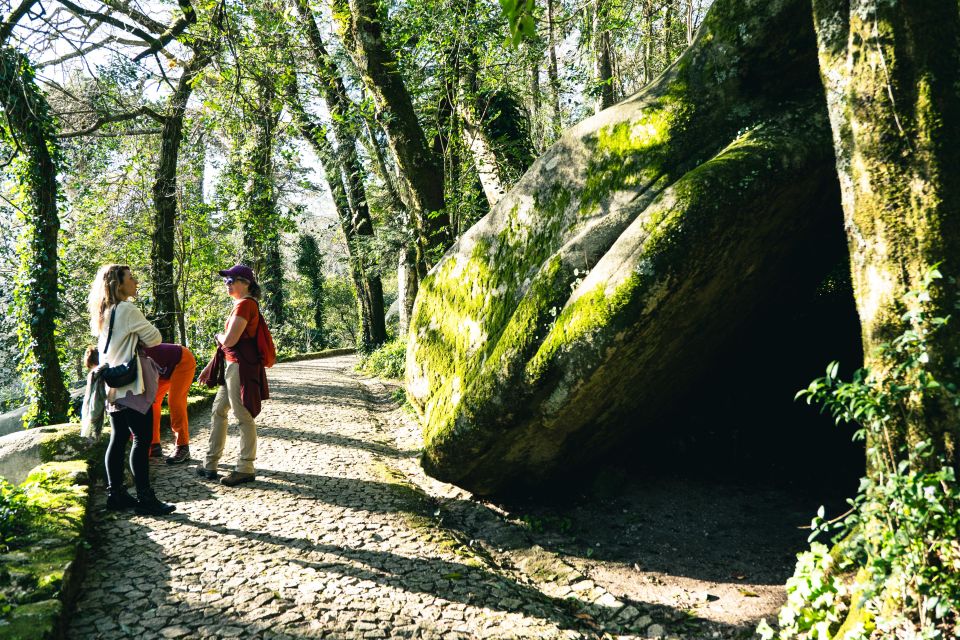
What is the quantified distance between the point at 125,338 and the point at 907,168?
5642 mm

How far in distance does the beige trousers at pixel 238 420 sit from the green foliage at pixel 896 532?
4.83 meters

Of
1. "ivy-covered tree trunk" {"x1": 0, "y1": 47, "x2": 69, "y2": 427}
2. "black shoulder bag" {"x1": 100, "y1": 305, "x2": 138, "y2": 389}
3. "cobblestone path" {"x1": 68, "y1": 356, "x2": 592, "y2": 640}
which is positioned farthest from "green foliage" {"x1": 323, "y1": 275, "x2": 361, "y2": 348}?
"black shoulder bag" {"x1": 100, "y1": 305, "x2": 138, "y2": 389}

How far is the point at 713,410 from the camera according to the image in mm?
6270

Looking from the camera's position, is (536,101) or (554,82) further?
(536,101)

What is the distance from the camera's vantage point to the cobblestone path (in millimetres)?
3430

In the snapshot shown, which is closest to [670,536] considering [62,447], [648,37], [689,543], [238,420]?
[689,543]

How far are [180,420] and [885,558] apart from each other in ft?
22.4

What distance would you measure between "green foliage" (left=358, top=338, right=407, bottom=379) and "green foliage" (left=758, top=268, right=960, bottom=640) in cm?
1183

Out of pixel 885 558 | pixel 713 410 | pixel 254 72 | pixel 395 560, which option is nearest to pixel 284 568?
pixel 395 560

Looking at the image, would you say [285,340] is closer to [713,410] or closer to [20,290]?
[20,290]

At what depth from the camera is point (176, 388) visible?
21.7 feet

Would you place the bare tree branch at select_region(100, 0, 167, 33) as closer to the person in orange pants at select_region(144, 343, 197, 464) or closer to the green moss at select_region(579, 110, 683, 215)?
the person in orange pants at select_region(144, 343, 197, 464)

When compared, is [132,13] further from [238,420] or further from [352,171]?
[352,171]

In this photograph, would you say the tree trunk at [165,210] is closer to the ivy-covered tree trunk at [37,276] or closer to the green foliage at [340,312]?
the ivy-covered tree trunk at [37,276]
